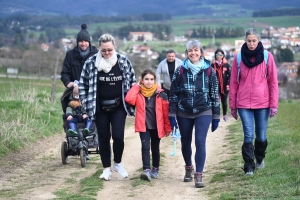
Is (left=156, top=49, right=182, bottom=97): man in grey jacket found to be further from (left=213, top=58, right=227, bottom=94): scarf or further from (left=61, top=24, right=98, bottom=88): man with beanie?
(left=61, top=24, right=98, bottom=88): man with beanie

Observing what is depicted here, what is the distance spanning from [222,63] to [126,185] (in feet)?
26.3

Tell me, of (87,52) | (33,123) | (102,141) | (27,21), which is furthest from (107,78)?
(27,21)

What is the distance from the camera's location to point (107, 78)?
9.70 meters

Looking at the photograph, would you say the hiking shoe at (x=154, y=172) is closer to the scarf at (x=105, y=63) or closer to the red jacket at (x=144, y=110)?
the red jacket at (x=144, y=110)

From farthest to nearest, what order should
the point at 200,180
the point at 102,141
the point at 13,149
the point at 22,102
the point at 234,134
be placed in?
the point at 22,102
the point at 234,134
the point at 13,149
the point at 102,141
the point at 200,180

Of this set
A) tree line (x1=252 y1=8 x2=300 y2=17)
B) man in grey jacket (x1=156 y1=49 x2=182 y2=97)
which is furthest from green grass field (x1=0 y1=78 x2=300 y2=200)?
tree line (x1=252 y1=8 x2=300 y2=17)

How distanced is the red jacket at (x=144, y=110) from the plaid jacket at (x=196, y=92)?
394 mm

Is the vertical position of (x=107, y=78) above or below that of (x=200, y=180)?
above

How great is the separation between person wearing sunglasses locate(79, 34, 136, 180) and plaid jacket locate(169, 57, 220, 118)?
82 cm

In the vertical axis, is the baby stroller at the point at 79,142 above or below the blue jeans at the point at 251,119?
below

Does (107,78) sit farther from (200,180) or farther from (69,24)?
(69,24)

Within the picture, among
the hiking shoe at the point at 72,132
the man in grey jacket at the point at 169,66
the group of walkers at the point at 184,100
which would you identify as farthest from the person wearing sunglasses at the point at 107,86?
the man in grey jacket at the point at 169,66

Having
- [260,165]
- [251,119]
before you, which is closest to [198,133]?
[251,119]

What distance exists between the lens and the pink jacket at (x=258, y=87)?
30.6 feet
